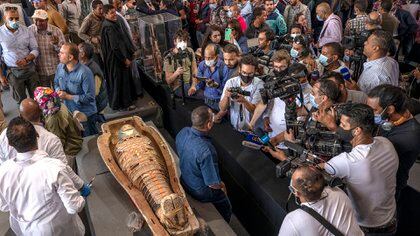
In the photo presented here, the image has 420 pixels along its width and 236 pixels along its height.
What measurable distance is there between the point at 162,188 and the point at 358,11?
429cm

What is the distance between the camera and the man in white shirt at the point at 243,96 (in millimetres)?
4082

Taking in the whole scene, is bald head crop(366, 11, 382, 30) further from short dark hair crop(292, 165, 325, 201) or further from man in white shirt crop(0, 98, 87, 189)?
man in white shirt crop(0, 98, 87, 189)

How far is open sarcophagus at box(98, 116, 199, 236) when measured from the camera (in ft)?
10.3

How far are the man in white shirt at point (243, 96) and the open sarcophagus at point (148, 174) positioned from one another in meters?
0.82

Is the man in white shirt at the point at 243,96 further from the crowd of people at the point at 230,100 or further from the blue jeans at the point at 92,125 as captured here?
the blue jeans at the point at 92,125

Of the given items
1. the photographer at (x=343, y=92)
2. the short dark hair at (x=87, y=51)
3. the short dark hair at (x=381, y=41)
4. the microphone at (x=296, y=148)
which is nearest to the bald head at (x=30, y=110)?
the short dark hair at (x=87, y=51)

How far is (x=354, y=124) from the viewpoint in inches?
113

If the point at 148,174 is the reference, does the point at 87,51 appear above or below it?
above

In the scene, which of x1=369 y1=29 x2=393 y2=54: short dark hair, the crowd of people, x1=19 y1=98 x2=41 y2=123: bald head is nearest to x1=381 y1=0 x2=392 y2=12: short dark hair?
the crowd of people

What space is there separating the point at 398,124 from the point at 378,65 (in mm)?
1210

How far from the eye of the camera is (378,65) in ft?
14.1

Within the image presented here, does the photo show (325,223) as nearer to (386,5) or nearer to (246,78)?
(246,78)

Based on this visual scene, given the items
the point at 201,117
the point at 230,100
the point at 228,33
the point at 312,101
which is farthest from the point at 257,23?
the point at 201,117

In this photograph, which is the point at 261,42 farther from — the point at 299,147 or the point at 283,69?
the point at 299,147
